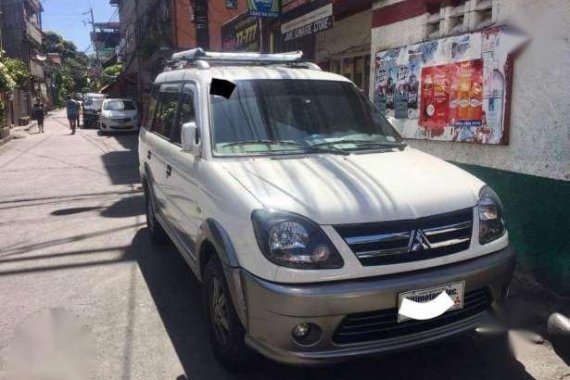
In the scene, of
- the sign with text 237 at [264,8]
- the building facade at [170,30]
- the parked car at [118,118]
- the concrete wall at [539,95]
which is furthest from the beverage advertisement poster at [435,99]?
the parked car at [118,118]

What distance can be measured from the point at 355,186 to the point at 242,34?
39.3 feet

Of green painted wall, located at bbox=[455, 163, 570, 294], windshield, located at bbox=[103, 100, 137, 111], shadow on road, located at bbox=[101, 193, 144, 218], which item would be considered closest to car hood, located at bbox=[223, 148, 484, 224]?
green painted wall, located at bbox=[455, 163, 570, 294]

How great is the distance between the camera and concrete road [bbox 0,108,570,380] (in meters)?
3.53

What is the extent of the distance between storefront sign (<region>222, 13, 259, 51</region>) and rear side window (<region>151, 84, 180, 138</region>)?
25.2ft

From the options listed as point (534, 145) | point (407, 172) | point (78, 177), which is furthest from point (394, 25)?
point (78, 177)

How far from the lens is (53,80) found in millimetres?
64312

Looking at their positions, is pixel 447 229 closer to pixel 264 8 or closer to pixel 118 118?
pixel 264 8

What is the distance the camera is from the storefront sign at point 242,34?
13.3 m

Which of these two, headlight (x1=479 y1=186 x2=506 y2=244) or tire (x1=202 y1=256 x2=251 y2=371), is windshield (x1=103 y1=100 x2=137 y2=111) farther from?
headlight (x1=479 y1=186 x2=506 y2=244)

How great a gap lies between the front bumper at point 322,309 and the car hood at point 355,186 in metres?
0.34

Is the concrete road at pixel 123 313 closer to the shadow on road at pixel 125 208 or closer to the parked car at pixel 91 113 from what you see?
the shadow on road at pixel 125 208

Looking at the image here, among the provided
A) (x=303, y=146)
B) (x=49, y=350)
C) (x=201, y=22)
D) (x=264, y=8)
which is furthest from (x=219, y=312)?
(x=264, y=8)

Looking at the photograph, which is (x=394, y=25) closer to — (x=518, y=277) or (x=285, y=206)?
(x=518, y=277)

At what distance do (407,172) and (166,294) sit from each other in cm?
253
